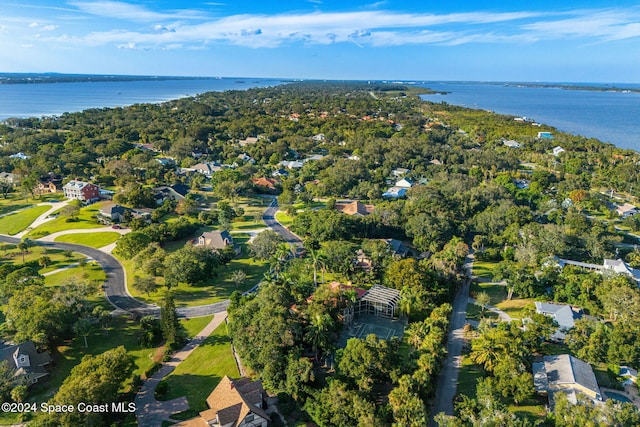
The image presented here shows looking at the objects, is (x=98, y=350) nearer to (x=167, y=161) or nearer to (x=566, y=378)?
(x=566, y=378)

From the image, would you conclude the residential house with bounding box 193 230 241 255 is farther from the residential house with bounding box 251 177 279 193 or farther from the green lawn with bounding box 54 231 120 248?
the residential house with bounding box 251 177 279 193

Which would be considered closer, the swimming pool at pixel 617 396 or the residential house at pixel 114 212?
the swimming pool at pixel 617 396

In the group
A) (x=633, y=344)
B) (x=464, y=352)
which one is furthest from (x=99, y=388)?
(x=633, y=344)

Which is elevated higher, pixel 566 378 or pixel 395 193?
pixel 395 193

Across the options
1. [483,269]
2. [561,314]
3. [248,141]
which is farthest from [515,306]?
[248,141]

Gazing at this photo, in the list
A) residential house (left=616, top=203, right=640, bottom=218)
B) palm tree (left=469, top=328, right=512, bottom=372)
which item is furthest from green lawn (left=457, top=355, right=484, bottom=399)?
residential house (left=616, top=203, right=640, bottom=218)

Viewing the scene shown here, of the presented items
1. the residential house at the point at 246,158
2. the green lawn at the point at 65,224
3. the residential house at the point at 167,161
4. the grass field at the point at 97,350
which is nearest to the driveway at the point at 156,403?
the grass field at the point at 97,350

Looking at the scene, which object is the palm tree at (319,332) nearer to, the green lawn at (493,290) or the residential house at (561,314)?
the green lawn at (493,290)
